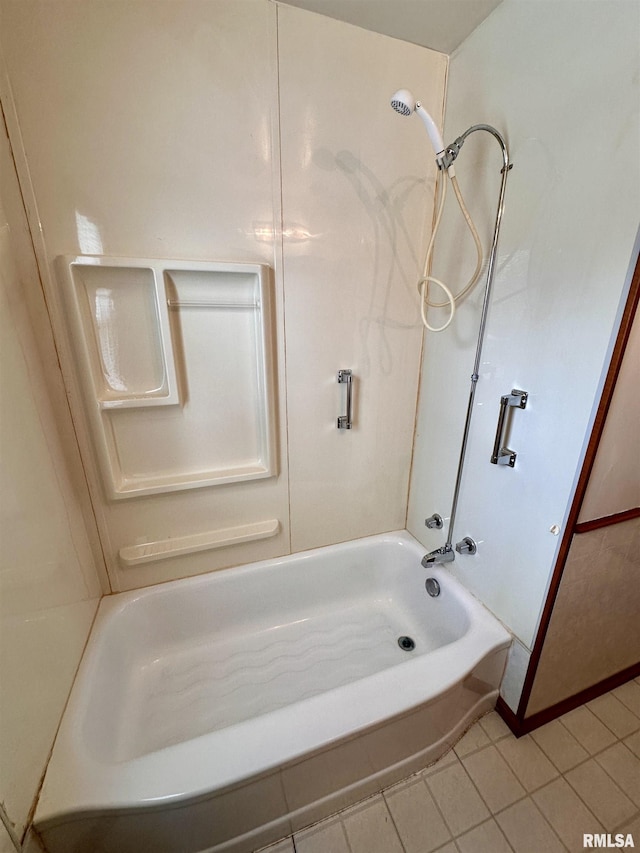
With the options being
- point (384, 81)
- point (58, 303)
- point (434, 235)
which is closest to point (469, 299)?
point (434, 235)

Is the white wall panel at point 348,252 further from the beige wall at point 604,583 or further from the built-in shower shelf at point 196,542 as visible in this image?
the beige wall at point 604,583

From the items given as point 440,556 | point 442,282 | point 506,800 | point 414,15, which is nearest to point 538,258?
point 442,282

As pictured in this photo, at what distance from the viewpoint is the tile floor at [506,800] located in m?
1.00

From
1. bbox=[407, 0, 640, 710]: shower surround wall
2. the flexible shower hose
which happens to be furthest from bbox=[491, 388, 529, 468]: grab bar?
the flexible shower hose

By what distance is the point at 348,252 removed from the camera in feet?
4.33

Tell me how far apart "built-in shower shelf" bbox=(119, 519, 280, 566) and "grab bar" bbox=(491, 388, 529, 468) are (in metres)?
0.97

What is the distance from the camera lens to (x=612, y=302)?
0.83 metres

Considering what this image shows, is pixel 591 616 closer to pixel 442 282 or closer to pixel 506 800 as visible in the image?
pixel 506 800

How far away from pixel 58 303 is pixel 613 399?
165cm

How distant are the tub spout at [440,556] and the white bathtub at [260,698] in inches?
2.7

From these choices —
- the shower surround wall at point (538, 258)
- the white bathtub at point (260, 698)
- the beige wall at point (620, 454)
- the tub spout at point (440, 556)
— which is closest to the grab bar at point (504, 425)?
the shower surround wall at point (538, 258)

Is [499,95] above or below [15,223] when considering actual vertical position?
above

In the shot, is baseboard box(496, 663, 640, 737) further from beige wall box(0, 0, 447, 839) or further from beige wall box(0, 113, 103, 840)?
beige wall box(0, 113, 103, 840)

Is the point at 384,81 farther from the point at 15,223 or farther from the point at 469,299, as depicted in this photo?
the point at 15,223
